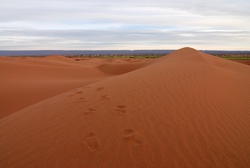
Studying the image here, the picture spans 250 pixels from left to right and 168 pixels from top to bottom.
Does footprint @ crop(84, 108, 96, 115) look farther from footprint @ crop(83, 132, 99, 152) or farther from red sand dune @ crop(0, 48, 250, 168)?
footprint @ crop(83, 132, 99, 152)

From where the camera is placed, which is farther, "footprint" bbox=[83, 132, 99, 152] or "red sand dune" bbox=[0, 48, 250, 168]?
"footprint" bbox=[83, 132, 99, 152]

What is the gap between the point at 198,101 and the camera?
498 cm

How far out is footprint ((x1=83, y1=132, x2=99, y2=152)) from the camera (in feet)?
11.6

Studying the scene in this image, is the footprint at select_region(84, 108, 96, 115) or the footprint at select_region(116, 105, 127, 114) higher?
the footprint at select_region(116, 105, 127, 114)

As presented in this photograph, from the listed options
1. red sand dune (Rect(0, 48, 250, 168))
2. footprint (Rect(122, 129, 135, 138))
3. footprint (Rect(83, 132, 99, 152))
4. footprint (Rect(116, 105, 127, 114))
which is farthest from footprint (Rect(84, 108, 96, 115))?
footprint (Rect(122, 129, 135, 138))

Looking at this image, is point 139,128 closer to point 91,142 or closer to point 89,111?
point 91,142

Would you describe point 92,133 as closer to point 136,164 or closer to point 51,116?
point 136,164

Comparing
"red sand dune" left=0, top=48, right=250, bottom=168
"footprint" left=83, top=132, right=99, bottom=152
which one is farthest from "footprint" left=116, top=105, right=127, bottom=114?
"footprint" left=83, top=132, right=99, bottom=152

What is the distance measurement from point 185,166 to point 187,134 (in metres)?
0.73

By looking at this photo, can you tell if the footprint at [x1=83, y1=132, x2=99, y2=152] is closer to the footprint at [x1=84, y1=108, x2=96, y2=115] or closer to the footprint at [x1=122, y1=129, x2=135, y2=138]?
the footprint at [x1=122, y1=129, x2=135, y2=138]

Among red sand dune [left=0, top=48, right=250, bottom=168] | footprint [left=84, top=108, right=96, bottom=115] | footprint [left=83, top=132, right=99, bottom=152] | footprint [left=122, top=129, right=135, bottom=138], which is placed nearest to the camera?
red sand dune [left=0, top=48, right=250, bottom=168]

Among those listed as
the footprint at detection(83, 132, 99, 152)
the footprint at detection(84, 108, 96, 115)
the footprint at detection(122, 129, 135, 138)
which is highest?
the footprint at detection(84, 108, 96, 115)

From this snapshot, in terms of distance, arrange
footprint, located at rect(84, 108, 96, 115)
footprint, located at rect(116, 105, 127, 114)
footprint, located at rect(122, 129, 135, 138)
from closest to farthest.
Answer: footprint, located at rect(122, 129, 135, 138)
footprint, located at rect(116, 105, 127, 114)
footprint, located at rect(84, 108, 96, 115)

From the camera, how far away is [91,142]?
3.69 metres
